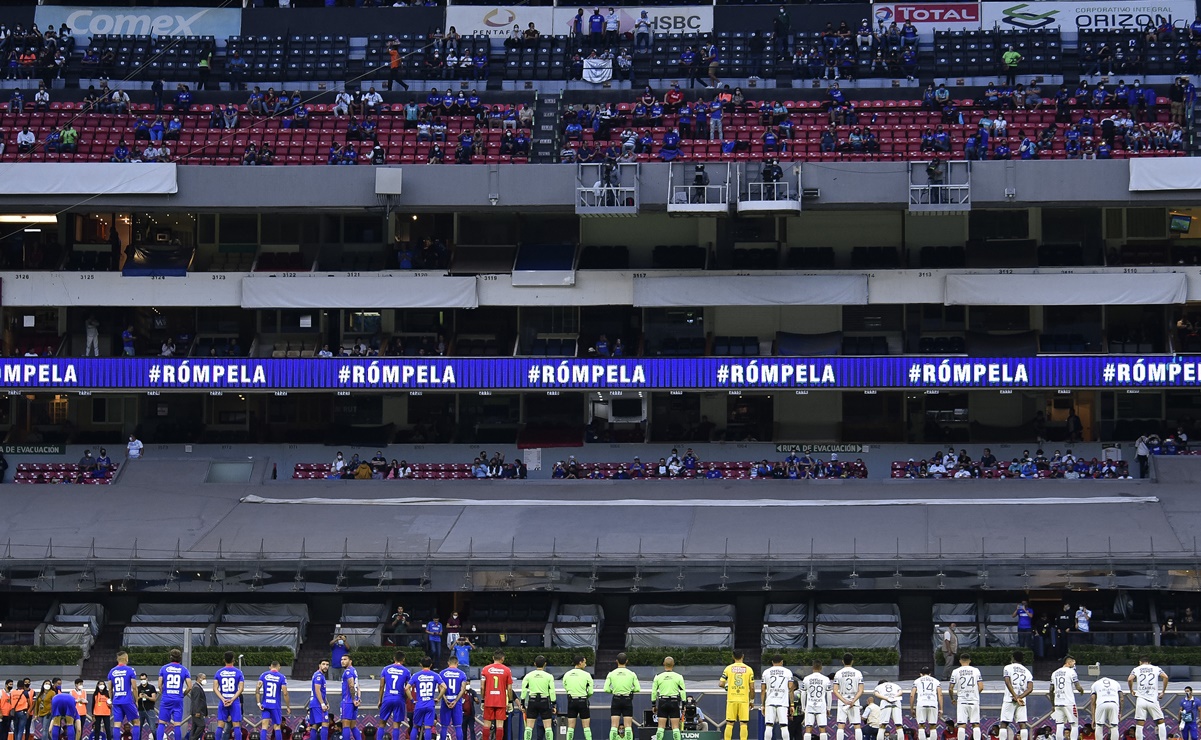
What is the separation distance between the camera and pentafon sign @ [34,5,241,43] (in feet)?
176

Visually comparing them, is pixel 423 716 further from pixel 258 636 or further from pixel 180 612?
pixel 180 612

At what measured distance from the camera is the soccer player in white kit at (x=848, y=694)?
78.5 feet

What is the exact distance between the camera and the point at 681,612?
3447cm

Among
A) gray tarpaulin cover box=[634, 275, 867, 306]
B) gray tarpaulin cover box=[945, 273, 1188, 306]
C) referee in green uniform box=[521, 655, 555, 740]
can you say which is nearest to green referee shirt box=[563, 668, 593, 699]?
referee in green uniform box=[521, 655, 555, 740]

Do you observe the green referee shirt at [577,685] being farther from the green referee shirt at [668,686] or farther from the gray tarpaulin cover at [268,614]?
the gray tarpaulin cover at [268,614]

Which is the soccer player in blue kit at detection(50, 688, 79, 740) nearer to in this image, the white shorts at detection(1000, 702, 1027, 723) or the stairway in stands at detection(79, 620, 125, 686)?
the stairway in stands at detection(79, 620, 125, 686)

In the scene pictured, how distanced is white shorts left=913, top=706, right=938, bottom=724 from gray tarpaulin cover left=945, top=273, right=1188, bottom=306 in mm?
20571

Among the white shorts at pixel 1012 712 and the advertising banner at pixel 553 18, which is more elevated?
the advertising banner at pixel 553 18

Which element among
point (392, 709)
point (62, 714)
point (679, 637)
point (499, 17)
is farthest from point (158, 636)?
point (499, 17)

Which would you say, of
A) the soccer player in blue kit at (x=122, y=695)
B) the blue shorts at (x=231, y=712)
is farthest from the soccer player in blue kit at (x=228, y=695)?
the soccer player in blue kit at (x=122, y=695)

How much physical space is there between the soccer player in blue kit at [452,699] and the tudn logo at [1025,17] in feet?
112

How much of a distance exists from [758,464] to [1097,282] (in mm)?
9390

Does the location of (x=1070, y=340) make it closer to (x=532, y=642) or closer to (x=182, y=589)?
(x=532, y=642)

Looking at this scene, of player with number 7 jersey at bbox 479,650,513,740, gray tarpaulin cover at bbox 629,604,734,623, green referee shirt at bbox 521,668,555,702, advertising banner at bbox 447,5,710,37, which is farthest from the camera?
advertising banner at bbox 447,5,710,37
